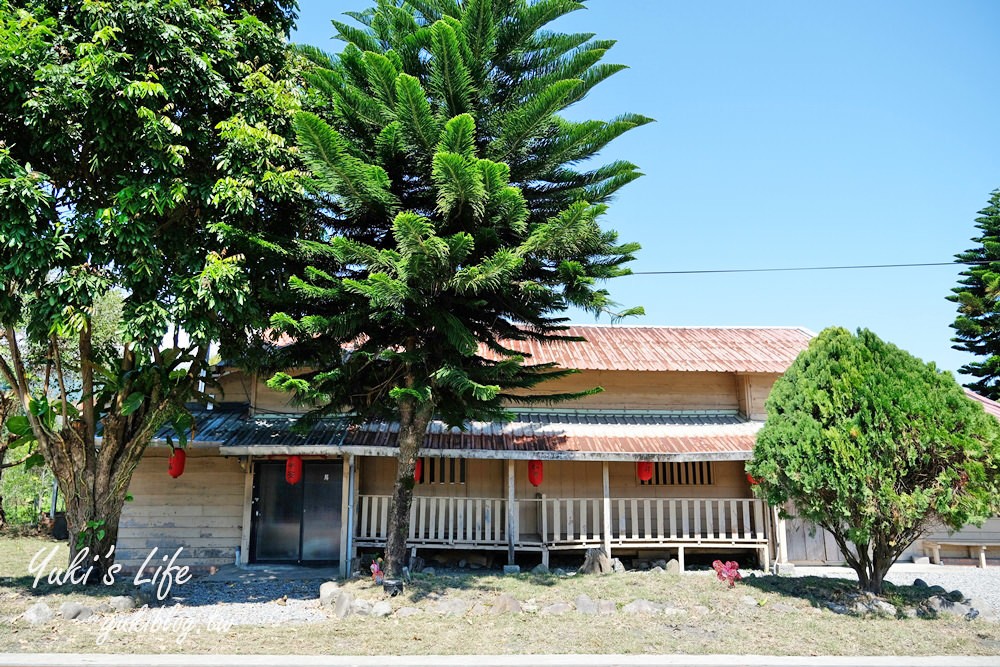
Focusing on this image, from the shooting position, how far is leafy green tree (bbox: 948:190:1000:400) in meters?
20.6

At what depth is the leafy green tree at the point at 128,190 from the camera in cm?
753

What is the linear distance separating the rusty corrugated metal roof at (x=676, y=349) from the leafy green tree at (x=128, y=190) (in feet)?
21.3

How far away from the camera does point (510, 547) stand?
11531 mm

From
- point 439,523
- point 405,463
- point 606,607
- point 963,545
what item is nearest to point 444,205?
point 405,463

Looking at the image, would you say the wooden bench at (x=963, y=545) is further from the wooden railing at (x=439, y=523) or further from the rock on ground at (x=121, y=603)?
the rock on ground at (x=121, y=603)

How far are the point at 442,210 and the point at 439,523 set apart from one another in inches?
252

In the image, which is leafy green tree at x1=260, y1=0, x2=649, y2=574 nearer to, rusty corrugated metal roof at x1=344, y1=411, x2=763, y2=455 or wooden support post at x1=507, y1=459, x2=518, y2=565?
rusty corrugated metal roof at x1=344, y1=411, x2=763, y2=455

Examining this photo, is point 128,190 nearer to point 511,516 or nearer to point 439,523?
point 439,523

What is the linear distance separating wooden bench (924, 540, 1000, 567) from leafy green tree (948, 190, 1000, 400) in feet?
32.0

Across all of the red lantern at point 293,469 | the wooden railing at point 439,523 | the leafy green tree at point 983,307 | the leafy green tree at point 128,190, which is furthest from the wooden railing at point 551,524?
the leafy green tree at point 983,307

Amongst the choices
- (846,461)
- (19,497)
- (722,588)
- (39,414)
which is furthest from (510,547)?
(19,497)

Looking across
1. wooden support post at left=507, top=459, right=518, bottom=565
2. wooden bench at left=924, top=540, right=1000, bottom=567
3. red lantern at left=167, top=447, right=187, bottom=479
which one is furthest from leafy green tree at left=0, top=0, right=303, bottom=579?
wooden bench at left=924, top=540, right=1000, bottom=567

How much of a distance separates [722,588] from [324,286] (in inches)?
265

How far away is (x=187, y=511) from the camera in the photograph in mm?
12219
